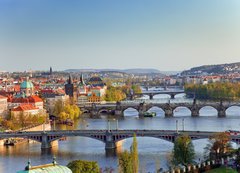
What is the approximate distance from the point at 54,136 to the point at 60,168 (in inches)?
910

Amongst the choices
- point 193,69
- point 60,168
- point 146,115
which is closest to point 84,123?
point 146,115

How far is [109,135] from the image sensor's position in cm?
3369

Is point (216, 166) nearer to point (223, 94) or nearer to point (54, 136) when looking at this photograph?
point (54, 136)

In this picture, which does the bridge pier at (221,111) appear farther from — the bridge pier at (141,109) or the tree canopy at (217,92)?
the tree canopy at (217,92)

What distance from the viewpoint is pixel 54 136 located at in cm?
3519

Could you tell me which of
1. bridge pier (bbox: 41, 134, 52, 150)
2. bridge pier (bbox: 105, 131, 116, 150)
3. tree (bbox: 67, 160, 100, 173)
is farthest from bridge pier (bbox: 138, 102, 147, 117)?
tree (bbox: 67, 160, 100, 173)

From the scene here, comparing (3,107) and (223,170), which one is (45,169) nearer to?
(223,170)

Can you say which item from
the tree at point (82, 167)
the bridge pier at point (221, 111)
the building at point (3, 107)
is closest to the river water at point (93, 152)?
the tree at point (82, 167)

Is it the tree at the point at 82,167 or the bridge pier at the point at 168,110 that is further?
the bridge pier at the point at 168,110

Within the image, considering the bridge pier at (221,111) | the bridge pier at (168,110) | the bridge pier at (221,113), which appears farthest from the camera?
the bridge pier at (168,110)

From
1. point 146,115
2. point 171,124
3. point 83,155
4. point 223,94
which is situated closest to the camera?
point 83,155

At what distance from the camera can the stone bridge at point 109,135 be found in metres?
31.9

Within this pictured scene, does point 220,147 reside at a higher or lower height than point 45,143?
higher

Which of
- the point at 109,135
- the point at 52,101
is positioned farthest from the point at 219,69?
the point at 109,135
